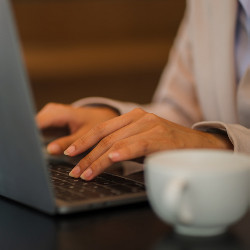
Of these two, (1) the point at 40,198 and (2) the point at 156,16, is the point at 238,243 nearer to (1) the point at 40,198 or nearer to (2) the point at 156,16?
(1) the point at 40,198

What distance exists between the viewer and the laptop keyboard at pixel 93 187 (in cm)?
55

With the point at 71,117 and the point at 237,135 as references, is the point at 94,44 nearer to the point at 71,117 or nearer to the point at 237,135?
the point at 71,117

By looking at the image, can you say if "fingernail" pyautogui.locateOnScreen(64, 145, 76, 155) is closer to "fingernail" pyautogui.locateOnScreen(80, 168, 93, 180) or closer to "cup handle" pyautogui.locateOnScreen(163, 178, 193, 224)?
"fingernail" pyautogui.locateOnScreen(80, 168, 93, 180)

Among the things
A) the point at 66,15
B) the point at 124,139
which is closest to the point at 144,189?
the point at 124,139

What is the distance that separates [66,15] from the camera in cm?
240

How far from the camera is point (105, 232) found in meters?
0.48

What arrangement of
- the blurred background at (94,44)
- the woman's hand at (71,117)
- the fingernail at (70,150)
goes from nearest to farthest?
the fingernail at (70,150) < the woman's hand at (71,117) < the blurred background at (94,44)

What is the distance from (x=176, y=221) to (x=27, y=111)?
0.15m

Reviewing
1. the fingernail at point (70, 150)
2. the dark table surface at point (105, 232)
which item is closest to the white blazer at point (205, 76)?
the fingernail at point (70, 150)

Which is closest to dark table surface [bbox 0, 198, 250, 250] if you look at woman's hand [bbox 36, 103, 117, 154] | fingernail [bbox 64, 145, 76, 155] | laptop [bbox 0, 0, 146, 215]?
laptop [bbox 0, 0, 146, 215]

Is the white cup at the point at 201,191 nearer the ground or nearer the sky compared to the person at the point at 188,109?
nearer the sky

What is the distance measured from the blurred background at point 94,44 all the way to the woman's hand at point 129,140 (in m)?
1.74

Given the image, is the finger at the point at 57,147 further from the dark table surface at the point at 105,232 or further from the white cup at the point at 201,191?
the white cup at the point at 201,191

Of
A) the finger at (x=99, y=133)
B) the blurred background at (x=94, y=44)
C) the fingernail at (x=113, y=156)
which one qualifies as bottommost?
the blurred background at (x=94, y=44)
